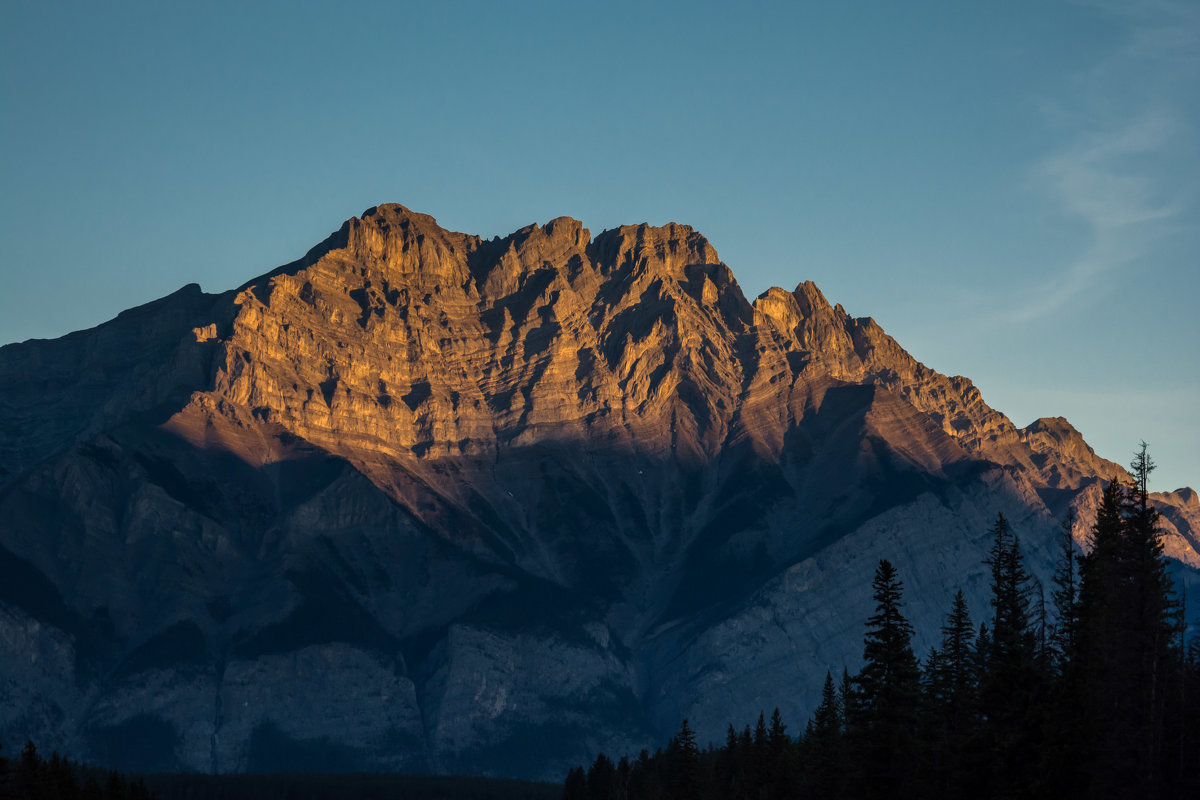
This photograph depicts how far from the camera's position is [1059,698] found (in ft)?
264

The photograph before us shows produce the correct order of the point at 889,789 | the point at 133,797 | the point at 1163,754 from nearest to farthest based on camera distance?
the point at 1163,754 < the point at 889,789 < the point at 133,797

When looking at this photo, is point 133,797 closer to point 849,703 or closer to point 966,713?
point 849,703

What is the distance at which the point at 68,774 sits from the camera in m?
172

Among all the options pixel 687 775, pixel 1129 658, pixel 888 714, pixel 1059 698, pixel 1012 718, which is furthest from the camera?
pixel 687 775

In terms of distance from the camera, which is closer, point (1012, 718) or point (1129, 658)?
point (1012, 718)

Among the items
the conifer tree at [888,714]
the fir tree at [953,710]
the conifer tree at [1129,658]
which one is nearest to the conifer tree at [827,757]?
the fir tree at [953,710]

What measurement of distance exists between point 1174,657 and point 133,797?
12473 cm

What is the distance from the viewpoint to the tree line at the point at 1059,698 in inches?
3177

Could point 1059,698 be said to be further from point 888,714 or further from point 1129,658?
point 888,714

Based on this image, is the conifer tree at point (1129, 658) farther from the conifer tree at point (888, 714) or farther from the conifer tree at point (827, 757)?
the conifer tree at point (827, 757)

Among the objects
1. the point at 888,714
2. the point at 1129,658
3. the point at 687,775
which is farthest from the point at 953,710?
the point at 687,775

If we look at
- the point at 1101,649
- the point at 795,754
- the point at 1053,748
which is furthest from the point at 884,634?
the point at 795,754

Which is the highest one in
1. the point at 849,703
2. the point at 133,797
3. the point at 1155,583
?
the point at 1155,583

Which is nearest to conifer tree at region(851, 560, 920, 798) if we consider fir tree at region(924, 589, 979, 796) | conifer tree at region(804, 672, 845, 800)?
fir tree at region(924, 589, 979, 796)
